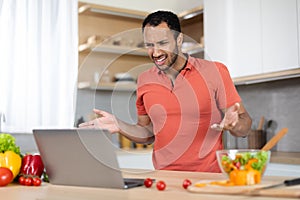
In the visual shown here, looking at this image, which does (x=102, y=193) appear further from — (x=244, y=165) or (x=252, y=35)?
(x=252, y=35)

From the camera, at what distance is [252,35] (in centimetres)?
349

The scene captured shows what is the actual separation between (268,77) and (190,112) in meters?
1.37

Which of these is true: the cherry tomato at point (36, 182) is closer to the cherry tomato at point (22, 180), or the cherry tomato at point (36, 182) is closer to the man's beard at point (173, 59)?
the cherry tomato at point (22, 180)

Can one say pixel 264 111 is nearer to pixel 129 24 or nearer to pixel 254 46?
pixel 254 46

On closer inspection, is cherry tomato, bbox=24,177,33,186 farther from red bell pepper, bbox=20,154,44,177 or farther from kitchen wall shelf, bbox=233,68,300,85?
kitchen wall shelf, bbox=233,68,300,85

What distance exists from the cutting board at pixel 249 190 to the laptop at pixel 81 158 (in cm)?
25

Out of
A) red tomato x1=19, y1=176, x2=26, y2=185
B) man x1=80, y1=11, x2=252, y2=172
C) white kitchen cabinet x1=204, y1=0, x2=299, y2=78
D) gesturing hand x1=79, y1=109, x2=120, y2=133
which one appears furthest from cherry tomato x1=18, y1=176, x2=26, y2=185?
white kitchen cabinet x1=204, y1=0, x2=299, y2=78

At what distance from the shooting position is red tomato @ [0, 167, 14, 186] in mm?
1531

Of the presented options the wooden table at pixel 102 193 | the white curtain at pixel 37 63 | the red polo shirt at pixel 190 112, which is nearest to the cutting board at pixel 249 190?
the wooden table at pixel 102 193

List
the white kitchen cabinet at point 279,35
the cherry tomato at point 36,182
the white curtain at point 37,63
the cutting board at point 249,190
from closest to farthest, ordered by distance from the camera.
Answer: the cutting board at point 249,190, the cherry tomato at point 36,182, the white kitchen cabinet at point 279,35, the white curtain at point 37,63

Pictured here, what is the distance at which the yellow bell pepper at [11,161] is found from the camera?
1.60 m

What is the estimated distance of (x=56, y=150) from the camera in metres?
1.47

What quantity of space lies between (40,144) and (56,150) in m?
0.09

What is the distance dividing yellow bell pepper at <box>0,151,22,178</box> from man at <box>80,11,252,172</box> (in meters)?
0.57
